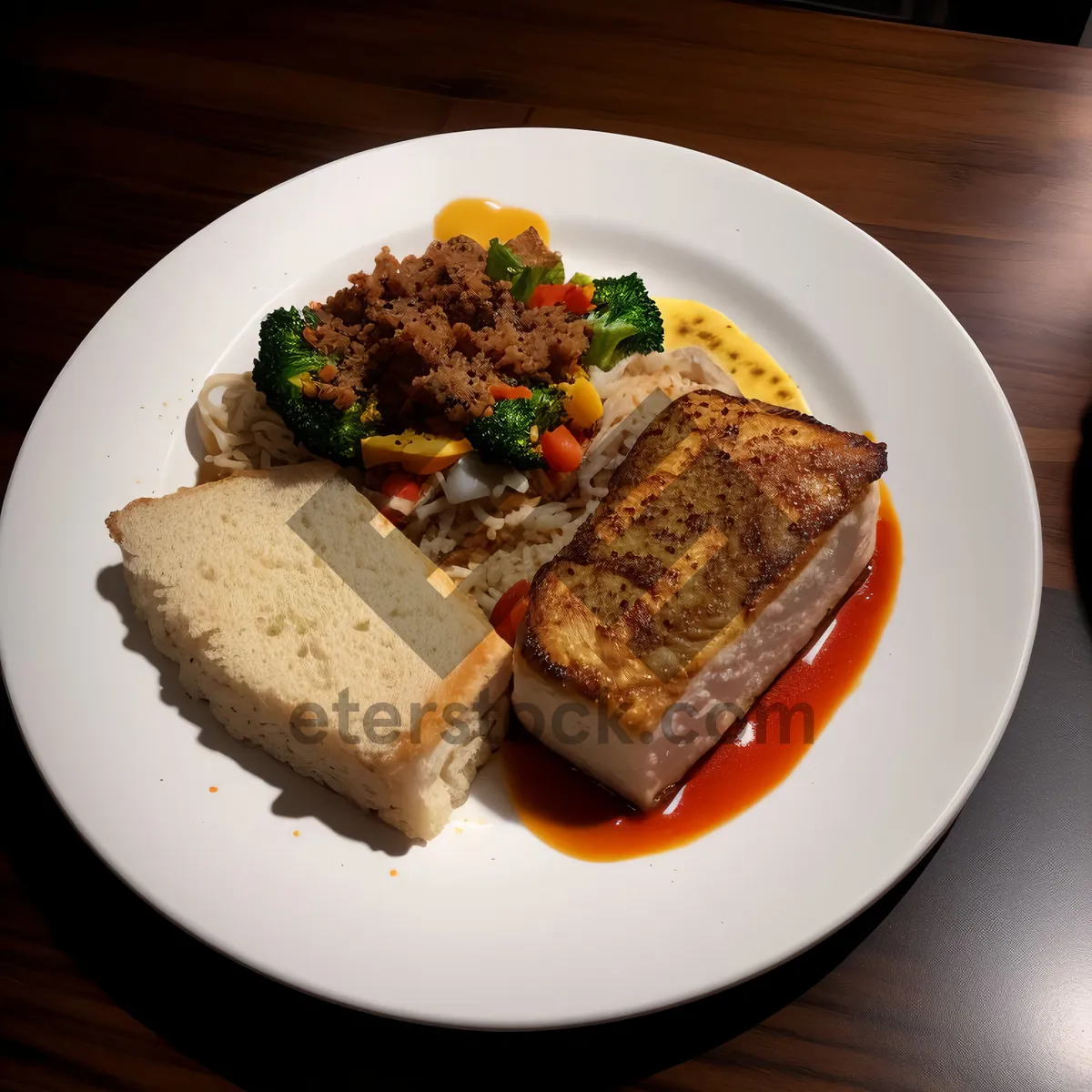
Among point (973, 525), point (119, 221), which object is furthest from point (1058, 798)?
point (119, 221)

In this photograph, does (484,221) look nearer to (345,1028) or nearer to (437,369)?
(437,369)

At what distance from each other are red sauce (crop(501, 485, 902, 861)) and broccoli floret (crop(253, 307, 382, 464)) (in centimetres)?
131

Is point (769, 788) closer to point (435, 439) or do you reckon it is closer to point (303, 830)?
point (303, 830)

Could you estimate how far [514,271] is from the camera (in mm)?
3924

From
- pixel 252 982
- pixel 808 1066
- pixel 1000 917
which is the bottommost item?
pixel 252 982

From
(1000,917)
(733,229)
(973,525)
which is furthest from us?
(733,229)

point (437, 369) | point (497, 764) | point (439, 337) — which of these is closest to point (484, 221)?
point (439, 337)

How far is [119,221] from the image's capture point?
16.4 ft

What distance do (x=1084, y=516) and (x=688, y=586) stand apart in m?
1.86

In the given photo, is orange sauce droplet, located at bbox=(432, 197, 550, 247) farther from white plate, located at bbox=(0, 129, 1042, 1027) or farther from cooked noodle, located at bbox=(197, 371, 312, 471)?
cooked noodle, located at bbox=(197, 371, 312, 471)

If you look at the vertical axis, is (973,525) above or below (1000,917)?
above

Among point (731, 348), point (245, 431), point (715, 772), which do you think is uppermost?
point (731, 348)

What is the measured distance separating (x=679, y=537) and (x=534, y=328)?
46.3 inches

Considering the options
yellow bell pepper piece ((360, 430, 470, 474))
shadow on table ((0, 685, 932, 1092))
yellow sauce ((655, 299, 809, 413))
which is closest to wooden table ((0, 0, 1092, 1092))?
shadow on table ((0, 685, 932, 1092))
